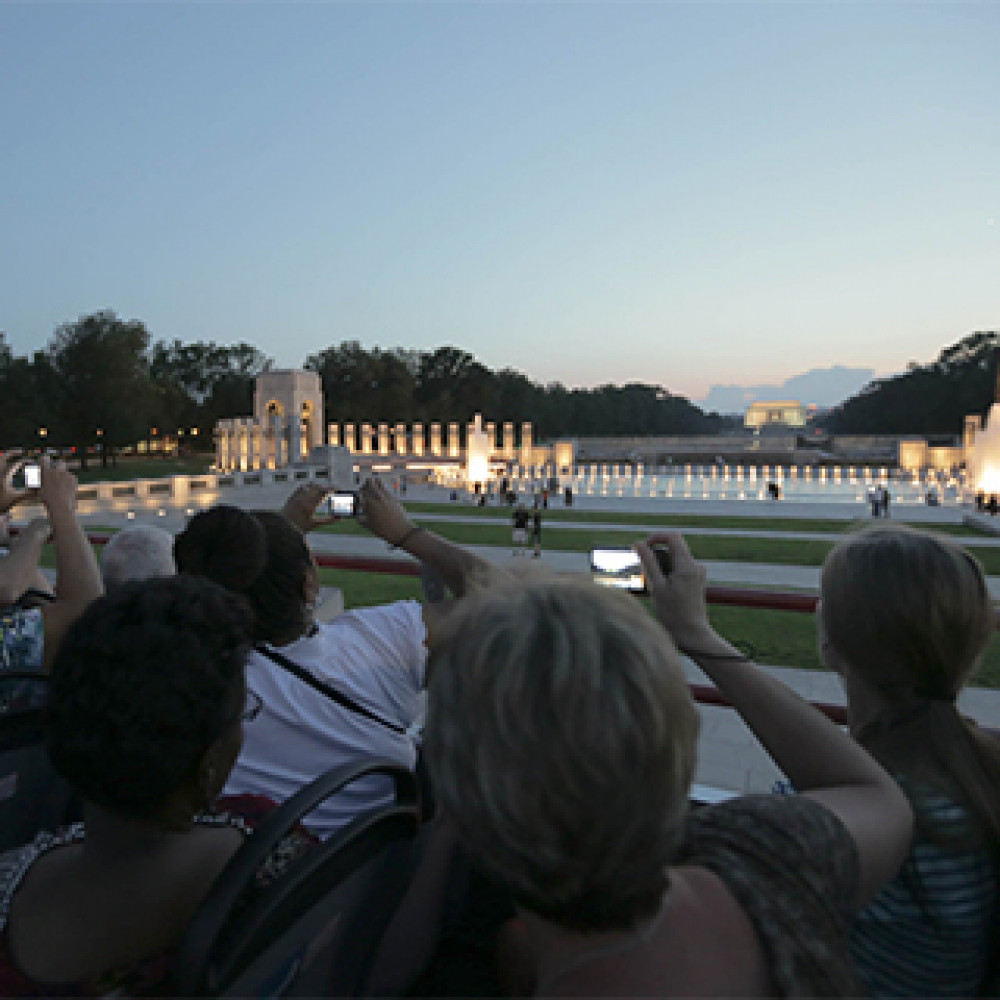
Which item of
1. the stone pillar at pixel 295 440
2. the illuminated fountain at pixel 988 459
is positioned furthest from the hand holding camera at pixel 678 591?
the stone pillar at pixel 295 440

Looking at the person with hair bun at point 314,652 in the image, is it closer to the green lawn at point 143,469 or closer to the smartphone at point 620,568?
the smartphone at point 620,568

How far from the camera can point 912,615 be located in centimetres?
158

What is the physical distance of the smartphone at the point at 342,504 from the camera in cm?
418

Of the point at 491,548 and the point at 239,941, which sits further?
the point at 491,548

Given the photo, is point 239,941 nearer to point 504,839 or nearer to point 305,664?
point 504,839

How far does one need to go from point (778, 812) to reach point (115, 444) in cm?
5977

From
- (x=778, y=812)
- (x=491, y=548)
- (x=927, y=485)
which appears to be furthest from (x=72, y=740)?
(x=927, y=485)

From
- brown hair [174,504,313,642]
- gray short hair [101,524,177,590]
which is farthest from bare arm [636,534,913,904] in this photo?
gray short hair [101,524,177,590]

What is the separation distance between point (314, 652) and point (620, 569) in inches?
44.6

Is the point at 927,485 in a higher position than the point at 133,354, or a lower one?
lower

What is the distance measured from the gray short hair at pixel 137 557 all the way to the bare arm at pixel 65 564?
0.23m

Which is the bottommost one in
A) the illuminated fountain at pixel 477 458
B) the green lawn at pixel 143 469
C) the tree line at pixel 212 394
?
the green lawn at pixel 143 469

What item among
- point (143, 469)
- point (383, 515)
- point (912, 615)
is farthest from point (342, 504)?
point (143, 469)

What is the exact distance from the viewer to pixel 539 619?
3.18 ft
